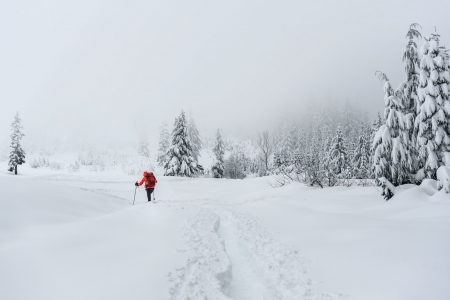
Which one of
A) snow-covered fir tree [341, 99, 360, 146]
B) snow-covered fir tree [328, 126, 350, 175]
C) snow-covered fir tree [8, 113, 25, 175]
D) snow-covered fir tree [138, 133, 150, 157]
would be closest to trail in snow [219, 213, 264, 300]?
Result: snow-covered fir tree [328, 126, 350, 175]

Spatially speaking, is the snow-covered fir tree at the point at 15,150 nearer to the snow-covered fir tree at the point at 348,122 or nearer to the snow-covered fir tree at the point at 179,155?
the snow-covered fir tree at the point at 179,155

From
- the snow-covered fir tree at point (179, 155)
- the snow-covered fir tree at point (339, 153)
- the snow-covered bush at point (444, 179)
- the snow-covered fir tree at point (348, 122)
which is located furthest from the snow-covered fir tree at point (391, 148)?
the snow-covered fir tree at point (348, 122)

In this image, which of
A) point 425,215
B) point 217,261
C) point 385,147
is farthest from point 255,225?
point 385,147

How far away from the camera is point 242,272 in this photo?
4988 mm

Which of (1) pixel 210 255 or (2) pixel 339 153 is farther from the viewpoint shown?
(2) pixel 339 153

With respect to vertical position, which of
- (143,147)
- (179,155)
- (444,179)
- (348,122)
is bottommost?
(444,179)

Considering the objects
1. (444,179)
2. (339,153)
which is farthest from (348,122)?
(444,179)

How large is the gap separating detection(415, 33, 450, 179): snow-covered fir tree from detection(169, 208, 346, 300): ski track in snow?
8104 mm

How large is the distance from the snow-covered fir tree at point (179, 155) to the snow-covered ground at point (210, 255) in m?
20.6

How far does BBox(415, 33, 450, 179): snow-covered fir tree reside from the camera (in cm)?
968

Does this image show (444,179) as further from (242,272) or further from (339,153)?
(339,153)

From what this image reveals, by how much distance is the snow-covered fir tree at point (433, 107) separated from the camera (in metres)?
9.68

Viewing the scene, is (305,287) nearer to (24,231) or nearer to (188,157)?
(24,231)

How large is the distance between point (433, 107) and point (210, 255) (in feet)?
35.8
